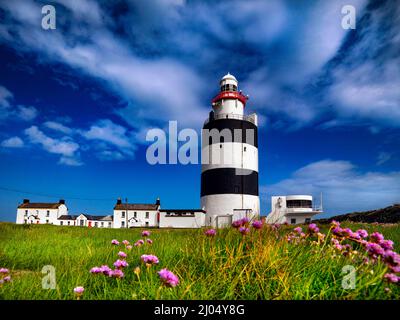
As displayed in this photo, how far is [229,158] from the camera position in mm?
32469

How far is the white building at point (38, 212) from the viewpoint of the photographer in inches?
2589

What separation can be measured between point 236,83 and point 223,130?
277 inches

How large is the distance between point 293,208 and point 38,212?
54798 millimetres

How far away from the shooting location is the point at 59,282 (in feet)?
13.1

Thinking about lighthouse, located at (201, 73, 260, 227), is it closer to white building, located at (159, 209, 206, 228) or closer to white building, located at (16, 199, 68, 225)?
white building, located at (159, 209, 206, 228)

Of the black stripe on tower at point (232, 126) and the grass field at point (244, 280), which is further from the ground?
the black stripe on tower at point (232, 126)

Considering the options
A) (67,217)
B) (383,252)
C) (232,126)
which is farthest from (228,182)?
(67,217)

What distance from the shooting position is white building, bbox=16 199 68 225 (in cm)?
6575

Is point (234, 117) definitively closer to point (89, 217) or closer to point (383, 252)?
point (383, 252)

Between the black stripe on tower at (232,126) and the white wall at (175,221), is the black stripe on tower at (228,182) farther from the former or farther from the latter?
the white wall at (175,221)

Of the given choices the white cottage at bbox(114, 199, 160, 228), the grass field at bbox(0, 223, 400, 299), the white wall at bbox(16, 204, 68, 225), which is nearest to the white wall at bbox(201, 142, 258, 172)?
the white cottage at bbox(114, 199, 160, 228)

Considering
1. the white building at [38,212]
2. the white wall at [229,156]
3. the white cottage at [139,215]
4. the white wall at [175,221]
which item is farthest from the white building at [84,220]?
the white wall at [229,156]

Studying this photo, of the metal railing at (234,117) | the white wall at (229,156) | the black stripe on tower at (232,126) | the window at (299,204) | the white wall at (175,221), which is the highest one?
the metal railing at (234,117)
